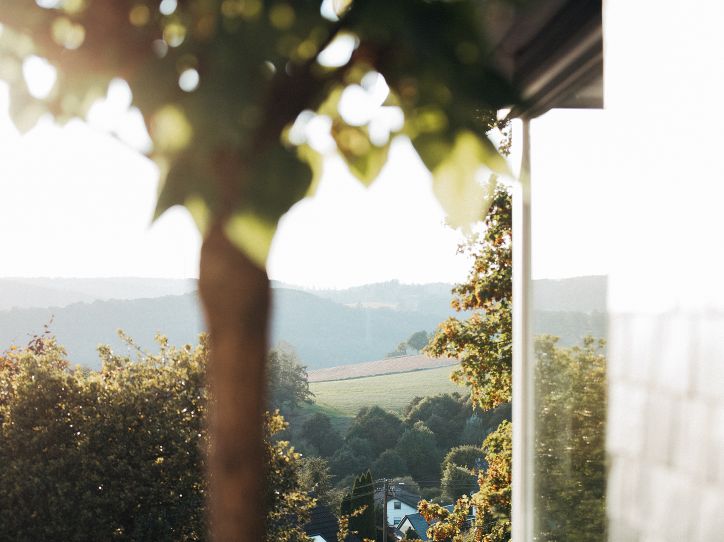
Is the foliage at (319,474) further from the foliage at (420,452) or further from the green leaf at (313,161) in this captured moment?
the green leaf at (313,161)

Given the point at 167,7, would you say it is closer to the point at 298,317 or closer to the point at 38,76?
the point at 38,76

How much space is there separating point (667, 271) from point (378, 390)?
13.4m

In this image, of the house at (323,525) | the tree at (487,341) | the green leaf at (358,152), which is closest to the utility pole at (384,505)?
the house at (323,525)

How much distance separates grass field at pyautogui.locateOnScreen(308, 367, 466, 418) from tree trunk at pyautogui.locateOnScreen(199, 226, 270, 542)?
12555mm

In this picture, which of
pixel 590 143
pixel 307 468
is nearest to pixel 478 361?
pixel 590 143

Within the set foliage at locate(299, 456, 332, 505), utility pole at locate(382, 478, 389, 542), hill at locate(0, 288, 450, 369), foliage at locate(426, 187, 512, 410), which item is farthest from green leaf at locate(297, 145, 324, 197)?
utility pole at locate(382, 478, 389, 542)

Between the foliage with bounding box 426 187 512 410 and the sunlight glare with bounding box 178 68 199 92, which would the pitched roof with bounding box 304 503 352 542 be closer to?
the foliage with bounding box 426 187 512 410

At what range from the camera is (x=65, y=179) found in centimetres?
94

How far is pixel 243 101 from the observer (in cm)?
37

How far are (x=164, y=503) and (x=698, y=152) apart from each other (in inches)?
235

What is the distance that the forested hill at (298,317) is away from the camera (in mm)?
7117

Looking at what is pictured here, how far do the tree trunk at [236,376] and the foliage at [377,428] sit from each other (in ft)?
43.5

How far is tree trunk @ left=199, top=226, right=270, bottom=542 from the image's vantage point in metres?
0.43

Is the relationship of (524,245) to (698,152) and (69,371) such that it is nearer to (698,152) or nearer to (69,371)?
(698,152)
